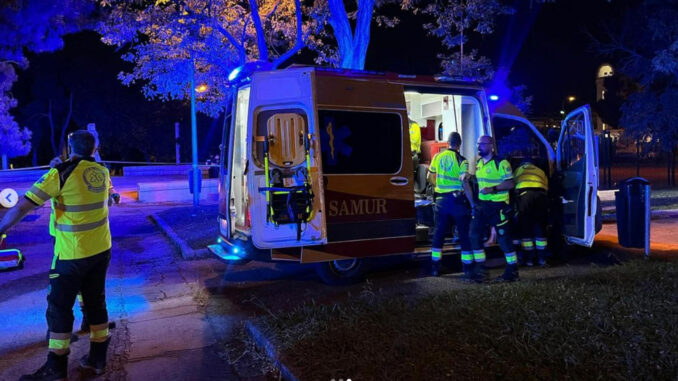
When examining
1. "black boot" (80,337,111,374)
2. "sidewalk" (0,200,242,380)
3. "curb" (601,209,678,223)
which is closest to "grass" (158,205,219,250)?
"sidewalk" (0,200,242,380)

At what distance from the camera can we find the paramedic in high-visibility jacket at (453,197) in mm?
7125

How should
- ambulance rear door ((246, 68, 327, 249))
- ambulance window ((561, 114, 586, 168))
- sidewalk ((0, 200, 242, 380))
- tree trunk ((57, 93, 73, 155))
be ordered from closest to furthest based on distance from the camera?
1. sidewalk ((0, 200, 242, 380))
2. ambulance rear door ((246, 68, 327, 249))
3. ambulance window ((561, 114, 586, 168))
4. tree trunk ((57, 93, 73, 155))

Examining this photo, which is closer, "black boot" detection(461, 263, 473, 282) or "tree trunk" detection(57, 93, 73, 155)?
"black boot" detection(461, 263, 473, 282)

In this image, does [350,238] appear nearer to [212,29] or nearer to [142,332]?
[142,332]

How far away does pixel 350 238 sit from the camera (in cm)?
685

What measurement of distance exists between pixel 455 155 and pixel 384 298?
2.29m

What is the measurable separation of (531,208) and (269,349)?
4553mm

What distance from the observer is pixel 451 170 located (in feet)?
23.4

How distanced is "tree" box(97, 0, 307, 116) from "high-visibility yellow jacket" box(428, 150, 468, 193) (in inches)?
218

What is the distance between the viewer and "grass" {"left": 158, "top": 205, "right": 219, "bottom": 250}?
10.1 metres

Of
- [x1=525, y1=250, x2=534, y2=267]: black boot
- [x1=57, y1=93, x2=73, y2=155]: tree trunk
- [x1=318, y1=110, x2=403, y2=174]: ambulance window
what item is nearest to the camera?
[x1=318, y1=110, x2=403, y2=174]: ambulance window

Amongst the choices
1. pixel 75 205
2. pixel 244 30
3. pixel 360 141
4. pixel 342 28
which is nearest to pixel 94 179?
pixel 75 205

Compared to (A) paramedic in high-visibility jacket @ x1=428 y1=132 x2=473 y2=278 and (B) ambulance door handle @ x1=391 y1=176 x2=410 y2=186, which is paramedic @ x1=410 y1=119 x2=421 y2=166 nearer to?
(A) paramedic in high-visibility jacket @ x1=428 y1=132 x2=473 y2=278

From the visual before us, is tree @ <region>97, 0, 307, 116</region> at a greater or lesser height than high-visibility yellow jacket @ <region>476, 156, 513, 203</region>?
greater
